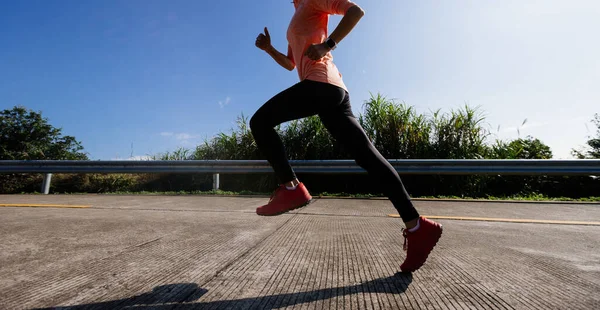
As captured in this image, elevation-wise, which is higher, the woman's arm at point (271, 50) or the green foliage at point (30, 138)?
the green foliage at point (30, 138)

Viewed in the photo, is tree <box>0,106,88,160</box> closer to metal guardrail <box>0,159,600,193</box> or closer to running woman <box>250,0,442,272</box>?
metal guardrail <box>0,159,600,193</box>

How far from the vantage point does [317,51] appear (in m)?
1.74

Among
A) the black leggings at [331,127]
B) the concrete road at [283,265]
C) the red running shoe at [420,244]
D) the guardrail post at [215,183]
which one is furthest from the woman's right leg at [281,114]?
the guardrail post at [215,183]

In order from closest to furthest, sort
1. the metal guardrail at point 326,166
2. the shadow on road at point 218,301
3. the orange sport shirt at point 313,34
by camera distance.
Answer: the shadow on road at point 218,301, the orange sport shirt at point 313,34, the metal guardrail at point 326,166

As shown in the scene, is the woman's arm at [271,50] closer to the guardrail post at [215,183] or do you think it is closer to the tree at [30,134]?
the guardrail post at [215,183]

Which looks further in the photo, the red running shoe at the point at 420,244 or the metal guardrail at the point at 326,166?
the metal guardrail at the point at 326,166

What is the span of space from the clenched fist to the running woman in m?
0.40

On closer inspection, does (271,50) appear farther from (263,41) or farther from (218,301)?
(218,301)

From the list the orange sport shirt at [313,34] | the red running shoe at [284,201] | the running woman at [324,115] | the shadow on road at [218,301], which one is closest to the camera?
the shadow on road at [218,301]

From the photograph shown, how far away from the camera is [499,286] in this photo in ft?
4.61

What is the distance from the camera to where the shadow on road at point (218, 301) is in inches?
46.1

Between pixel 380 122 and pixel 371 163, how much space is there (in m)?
5.68

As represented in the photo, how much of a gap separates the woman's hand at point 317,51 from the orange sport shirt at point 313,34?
0.28ft

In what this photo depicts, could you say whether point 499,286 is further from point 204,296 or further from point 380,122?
point 380,122
